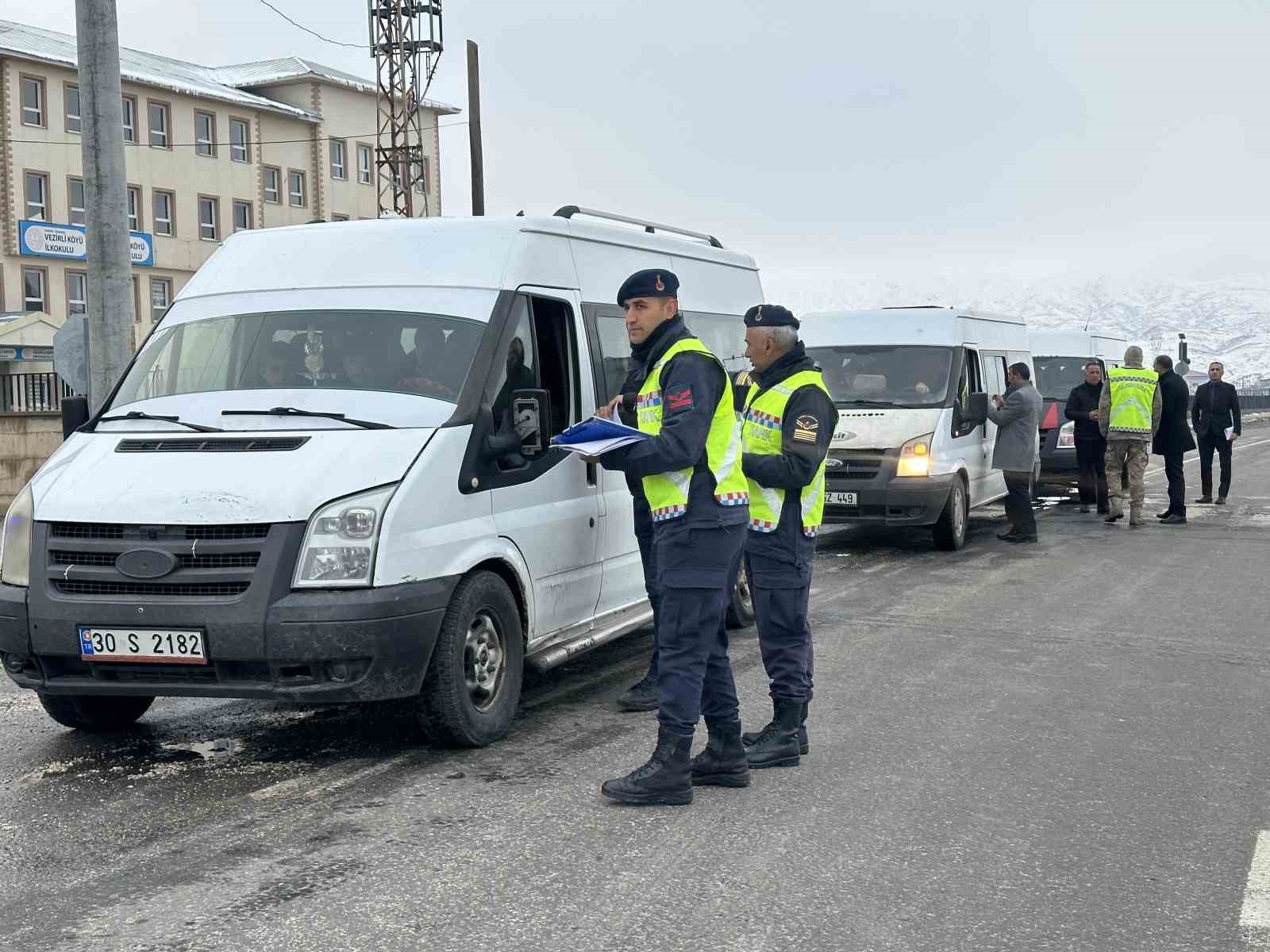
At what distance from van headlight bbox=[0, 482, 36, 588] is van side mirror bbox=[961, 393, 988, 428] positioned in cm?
926

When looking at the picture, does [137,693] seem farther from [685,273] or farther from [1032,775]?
[685,273]

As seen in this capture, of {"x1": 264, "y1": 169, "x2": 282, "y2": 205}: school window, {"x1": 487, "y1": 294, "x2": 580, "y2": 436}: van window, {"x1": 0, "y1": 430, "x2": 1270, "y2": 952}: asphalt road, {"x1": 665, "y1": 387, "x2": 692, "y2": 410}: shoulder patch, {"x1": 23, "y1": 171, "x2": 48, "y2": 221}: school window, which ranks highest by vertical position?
{"x1": 264, "y1": 169, "x2": 282, "y2": 205}: school window

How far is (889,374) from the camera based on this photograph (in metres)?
13.6

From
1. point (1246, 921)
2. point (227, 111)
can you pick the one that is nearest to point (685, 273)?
point (1246, 921)

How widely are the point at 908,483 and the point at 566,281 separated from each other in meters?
6.61

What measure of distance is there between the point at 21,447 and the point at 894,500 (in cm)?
1280

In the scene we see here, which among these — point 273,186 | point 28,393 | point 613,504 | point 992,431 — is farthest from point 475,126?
point 273,186

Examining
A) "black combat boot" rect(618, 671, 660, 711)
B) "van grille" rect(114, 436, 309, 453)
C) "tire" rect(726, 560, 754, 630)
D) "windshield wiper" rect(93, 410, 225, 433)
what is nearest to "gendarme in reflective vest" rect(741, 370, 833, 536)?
"black combat boot" rect(618, 671, 660, 711)

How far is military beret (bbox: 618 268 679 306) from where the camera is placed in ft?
17.2

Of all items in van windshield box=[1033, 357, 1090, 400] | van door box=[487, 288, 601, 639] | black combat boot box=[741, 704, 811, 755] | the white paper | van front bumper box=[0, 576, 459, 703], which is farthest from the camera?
van windshield box=[1033, 357, 1090, 400]

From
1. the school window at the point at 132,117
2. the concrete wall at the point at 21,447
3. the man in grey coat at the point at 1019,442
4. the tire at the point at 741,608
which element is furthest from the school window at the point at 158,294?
the tire at the point at 741,608

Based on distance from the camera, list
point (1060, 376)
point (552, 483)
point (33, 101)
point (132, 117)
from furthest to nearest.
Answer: point (132, 117), point (33, 101), point (1060, 376), point (552, 483)

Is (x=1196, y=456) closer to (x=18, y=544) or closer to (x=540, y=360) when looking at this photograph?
(x=540, y=360)

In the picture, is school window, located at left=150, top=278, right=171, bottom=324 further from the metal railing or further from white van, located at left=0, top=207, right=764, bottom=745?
white van, located at left=0, top=207, right=764, bottom=745
